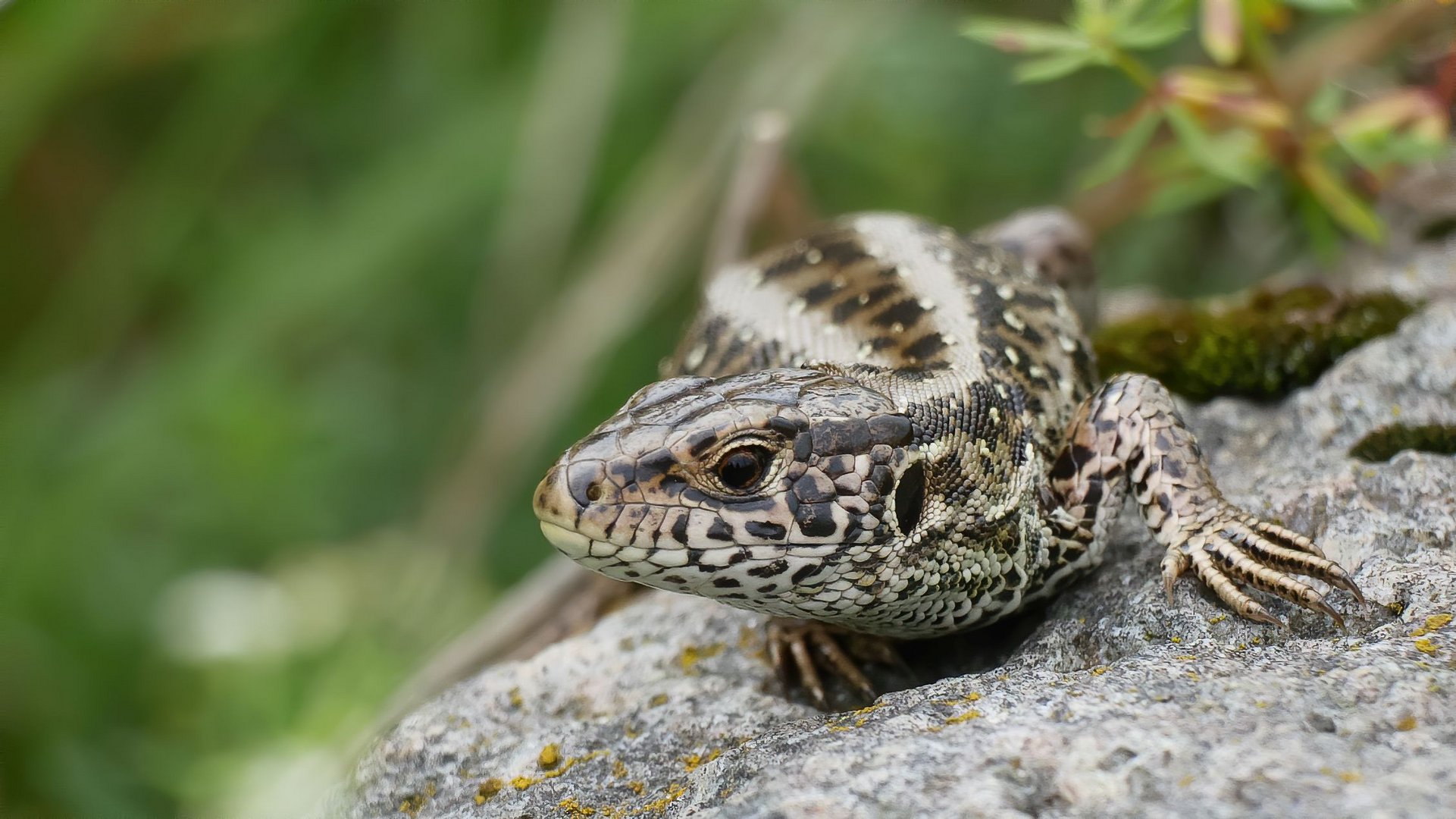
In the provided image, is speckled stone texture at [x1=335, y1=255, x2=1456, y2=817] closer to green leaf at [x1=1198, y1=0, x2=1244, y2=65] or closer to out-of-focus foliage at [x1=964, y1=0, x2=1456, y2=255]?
out-of-focus foliage at [x1=964, y1=0, x2=1456, y2=255]

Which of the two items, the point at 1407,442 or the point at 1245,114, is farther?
the point at 1245,114

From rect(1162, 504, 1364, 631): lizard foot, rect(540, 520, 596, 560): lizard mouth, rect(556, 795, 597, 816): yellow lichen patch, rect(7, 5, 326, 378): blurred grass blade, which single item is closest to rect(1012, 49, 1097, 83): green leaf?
rect(1162, 504, 1364, 631): lizard foot

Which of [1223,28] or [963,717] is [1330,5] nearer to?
[1223,28]

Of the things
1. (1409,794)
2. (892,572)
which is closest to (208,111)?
(892,572)

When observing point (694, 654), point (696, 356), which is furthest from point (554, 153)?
point (694, 654)

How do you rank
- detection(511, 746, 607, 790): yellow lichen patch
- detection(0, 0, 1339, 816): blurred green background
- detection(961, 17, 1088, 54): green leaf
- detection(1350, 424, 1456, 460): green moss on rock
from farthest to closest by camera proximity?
detection(0, 0, 1339, 816): blurred green background < detection(961, 17, 1088, 54): green leaf < detection(1350, 424, 1456, 460): green moss on rock < detection(511, 746, 607, 790): yellow lichen patch

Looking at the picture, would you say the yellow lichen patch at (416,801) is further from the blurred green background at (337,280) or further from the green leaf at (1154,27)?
the green leaf at (1154,27)
